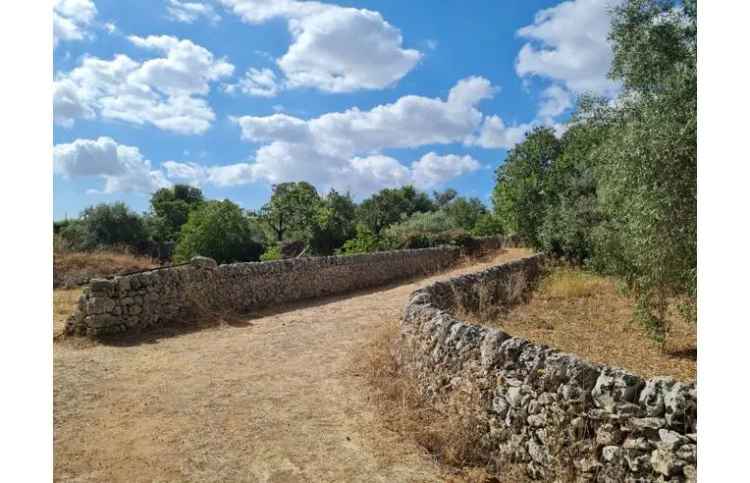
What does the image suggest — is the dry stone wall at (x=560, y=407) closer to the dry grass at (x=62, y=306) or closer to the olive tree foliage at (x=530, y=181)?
the dry grass at (x=62, y=306)

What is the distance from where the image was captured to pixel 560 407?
3758 mm

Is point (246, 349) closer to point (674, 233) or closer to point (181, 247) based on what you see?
point (674, 233)

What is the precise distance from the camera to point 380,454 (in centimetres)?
465

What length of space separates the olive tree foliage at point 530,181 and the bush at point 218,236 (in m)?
18.3

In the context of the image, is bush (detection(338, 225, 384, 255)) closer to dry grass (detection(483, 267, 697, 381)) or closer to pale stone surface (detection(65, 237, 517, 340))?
pale stone surface (detection(65, 237, 517, 340))

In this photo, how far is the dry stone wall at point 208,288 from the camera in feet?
31.3

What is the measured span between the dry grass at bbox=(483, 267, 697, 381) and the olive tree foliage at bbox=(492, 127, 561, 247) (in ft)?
28.1

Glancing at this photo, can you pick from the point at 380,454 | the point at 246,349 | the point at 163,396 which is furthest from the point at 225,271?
the point at 380,454

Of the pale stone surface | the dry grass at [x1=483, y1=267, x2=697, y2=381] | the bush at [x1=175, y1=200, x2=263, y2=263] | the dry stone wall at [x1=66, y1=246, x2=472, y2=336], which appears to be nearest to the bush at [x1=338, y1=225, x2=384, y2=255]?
the pale stone surface

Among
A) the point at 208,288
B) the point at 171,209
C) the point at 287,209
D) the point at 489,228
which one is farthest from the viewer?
the point at 171,209

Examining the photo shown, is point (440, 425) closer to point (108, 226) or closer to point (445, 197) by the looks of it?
point (108, 226)

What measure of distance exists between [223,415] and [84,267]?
1445cm

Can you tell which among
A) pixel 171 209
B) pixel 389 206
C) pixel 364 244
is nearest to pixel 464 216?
pixel 389 206

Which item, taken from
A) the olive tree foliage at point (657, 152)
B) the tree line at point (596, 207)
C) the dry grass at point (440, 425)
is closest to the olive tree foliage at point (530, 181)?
the tree line at point (596, 207)
